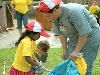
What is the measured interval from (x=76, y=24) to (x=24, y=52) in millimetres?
985

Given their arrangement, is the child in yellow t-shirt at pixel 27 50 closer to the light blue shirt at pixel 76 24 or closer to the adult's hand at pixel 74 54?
the light blue shirt at pixel 76 24

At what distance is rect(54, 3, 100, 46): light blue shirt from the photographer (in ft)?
16.0

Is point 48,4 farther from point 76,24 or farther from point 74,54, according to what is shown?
point 74,54

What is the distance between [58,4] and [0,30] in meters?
9.65

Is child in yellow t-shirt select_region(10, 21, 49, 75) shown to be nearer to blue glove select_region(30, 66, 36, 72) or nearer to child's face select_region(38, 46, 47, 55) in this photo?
blue glove select_region(30, 66, 36, 72)

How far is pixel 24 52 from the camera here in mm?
5547

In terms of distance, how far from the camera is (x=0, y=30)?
14273mm

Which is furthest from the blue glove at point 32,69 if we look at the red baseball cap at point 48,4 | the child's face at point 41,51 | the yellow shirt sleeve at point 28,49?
the red baseball cap at point 48,4

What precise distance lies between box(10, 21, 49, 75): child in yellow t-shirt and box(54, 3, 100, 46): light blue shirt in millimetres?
441

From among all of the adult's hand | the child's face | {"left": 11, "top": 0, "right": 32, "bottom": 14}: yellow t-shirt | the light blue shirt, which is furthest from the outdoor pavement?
the adult's hand

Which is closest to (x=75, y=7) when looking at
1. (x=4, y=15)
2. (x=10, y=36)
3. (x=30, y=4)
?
(x=30, y=4)

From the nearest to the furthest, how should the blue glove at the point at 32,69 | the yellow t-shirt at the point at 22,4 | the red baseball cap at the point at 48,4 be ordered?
the red baseball cap at the point at 48,4 → the blue glove at the point at 32,69 → the yellow t-shirt at the point at 22,4

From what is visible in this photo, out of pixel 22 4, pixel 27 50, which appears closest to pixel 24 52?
pixel 27 50

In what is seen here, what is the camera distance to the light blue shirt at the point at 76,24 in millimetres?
4883
